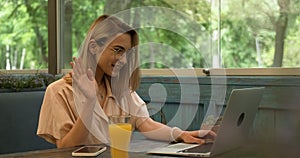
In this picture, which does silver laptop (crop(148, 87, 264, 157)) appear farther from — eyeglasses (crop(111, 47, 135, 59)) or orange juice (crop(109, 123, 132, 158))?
eyeglasses (crop(111, 47, 135, 59))

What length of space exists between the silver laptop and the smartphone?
0.18m

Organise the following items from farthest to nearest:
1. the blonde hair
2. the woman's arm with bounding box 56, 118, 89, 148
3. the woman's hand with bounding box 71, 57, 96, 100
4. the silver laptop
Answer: the blonde hair < the woman's arm with bounding box 56, 118, 89, 148 < the woman's hand with bounding box 71, 57, 96, 100 < the silver laptop

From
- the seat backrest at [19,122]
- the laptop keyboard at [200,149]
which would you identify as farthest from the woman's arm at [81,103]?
the seat backrest at [19,122]

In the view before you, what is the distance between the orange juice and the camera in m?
1.14

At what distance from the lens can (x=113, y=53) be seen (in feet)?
5.64

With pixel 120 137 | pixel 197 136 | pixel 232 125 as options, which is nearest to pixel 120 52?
pixel 197 136

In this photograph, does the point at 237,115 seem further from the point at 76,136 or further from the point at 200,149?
the point at 76,136

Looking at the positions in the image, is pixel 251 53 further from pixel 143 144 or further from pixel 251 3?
pixel 143 144

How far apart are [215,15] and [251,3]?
0.29 m

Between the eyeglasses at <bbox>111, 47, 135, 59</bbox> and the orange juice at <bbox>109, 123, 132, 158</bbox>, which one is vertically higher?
the eyeglasses at <bbox>111, 47, 135, 59</bbox>

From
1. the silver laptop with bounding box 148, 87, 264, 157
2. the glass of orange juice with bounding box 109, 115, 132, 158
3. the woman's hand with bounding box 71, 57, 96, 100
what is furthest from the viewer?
the woman's hand with bounding box 71, 57, 96, 100

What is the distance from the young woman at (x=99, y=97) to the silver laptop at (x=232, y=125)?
16 centimetres

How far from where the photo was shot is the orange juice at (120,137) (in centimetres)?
114

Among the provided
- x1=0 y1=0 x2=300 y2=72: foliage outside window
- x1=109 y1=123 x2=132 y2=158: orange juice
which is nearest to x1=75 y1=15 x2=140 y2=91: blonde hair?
x1=109 y1=123 x2=132 y2=158: orange juice
